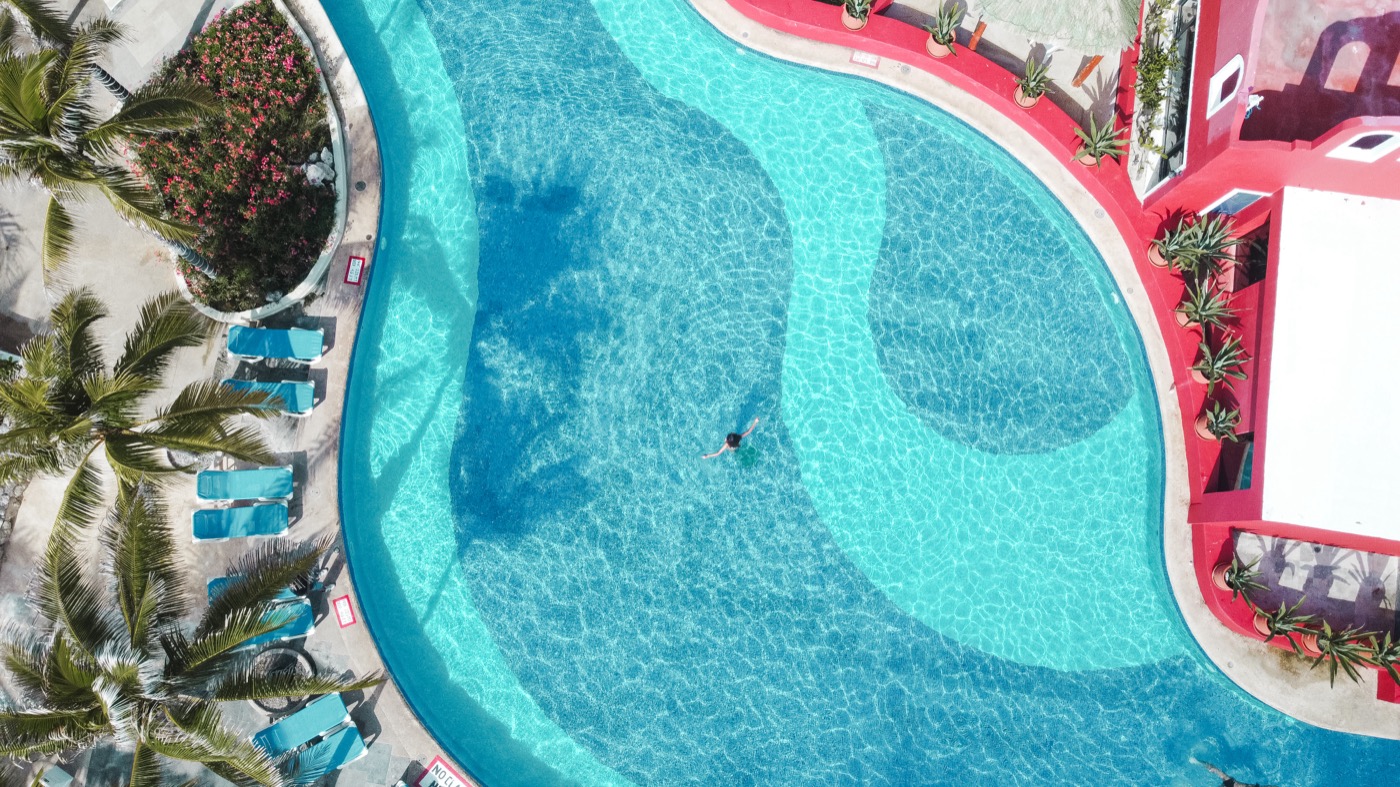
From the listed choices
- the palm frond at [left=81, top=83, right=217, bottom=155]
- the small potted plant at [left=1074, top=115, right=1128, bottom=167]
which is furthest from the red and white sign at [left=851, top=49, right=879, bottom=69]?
the palm frond at [left=81, top=83, right=217, bottom=155]

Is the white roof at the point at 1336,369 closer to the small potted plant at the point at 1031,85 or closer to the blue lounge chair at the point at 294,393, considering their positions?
the small potted plant at the point at 1031,85

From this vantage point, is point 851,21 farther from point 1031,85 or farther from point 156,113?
point 156,113

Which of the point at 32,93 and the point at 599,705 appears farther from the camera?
the point at 599,705

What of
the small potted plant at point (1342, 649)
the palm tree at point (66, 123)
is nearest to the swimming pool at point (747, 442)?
the small potted plant at point (1342, 649)

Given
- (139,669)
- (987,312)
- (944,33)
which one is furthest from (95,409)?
(944,33)

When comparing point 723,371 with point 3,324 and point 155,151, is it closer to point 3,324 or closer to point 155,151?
point 155,151

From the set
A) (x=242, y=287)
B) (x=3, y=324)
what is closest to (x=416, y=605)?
(x=242, y=287)

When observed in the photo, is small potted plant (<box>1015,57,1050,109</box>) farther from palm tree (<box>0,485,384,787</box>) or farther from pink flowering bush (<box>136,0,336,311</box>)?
palm tree (<box>0,485,384,787</box>)
